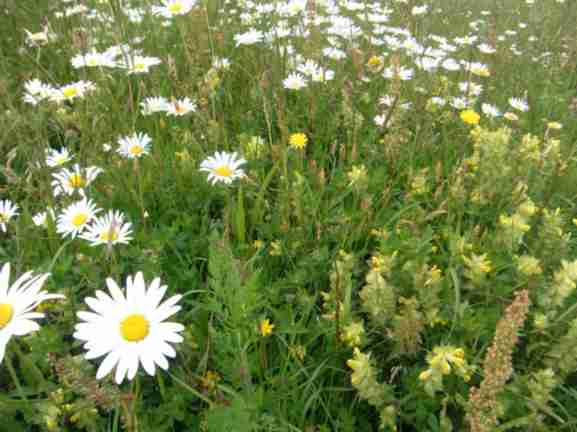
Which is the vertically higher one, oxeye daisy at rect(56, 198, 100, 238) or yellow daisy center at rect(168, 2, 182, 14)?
yellow daisy center at rect(168, 2, 182, 14)

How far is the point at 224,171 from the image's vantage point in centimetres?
191

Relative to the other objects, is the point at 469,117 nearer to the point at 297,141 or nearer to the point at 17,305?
the point at 297,141

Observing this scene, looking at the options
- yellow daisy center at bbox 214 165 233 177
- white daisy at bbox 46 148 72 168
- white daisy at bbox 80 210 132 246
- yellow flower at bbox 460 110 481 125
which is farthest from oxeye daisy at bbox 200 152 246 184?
yellow flower at bbox 460 110 481 125

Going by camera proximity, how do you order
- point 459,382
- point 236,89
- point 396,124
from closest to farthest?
1. point 459,382
2. point 396,124
3. point 236,89

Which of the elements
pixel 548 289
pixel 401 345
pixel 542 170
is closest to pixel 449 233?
pixel 548 289

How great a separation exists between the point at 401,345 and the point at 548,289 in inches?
22.1

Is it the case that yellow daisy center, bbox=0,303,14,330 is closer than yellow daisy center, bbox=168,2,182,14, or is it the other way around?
yellow daisy center, bbox=0,303,14,330

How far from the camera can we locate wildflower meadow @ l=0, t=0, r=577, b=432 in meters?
1.11

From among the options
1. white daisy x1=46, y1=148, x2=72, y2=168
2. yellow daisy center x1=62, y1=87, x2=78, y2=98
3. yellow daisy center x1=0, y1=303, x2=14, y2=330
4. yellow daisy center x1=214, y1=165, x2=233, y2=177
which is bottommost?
yellow daisy center x1=0, y1=303, x2=14, y2=330

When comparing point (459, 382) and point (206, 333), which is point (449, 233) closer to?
point (459, 382)

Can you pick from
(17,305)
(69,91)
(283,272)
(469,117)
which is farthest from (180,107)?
(469,117)

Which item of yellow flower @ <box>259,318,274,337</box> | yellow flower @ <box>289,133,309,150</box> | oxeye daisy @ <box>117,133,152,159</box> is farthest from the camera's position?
yellow flower @ <box>289,133,309,150</box>

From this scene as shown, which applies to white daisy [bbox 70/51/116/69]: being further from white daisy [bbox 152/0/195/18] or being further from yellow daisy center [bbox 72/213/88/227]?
yellow daisy center [bbox 72/213/88/227]

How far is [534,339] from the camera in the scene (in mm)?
1423
